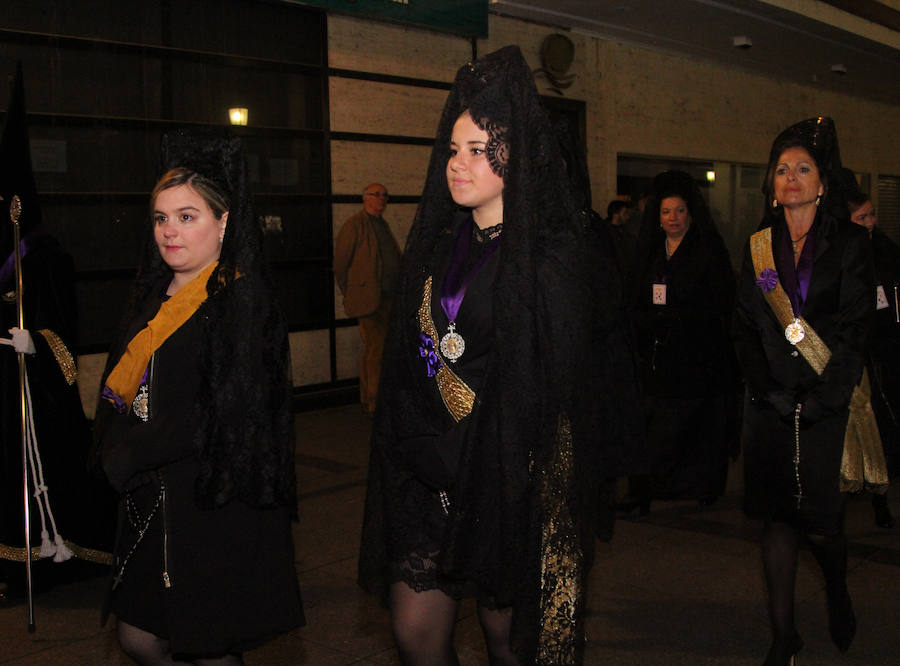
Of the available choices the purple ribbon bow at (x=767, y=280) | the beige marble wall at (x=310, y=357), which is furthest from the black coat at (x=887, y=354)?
the beige marble wall at (x=310, y=357)

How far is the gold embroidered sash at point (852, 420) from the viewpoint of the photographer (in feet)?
13.0

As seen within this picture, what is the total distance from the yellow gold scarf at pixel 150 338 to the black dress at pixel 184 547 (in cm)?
2

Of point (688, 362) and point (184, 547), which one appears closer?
point (184, 547)

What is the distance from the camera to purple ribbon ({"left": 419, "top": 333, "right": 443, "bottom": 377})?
2.83 meters

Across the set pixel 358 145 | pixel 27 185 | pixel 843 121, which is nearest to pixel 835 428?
pixel 27 185

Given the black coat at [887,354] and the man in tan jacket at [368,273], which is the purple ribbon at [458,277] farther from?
the man in tan jacket at [368,273]

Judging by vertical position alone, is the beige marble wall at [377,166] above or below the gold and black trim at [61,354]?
above

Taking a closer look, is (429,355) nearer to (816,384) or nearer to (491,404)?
(491,404)

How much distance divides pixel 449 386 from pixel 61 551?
2882mm

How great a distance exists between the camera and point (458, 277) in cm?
288

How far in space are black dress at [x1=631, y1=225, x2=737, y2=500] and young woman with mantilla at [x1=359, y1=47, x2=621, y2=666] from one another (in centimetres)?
346

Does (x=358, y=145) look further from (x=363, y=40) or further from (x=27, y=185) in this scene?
(x=27, y=185)


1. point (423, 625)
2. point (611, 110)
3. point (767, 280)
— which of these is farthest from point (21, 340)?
point (611, 110)

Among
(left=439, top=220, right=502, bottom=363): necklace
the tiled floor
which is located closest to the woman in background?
the tiled floor
